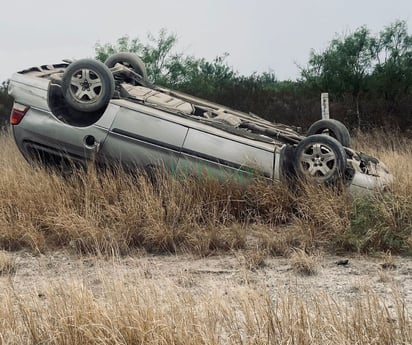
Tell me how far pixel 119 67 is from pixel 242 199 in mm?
2994

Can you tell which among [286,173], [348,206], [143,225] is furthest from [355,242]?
[143,225]

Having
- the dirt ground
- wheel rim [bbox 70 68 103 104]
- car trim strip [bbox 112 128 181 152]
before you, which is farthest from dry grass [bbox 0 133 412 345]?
wheel rim [bbox 70 68 103 104]

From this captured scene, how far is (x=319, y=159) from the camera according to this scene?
630 cm

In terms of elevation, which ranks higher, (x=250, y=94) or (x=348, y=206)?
(x=250, y=94)

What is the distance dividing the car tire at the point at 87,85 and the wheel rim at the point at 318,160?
2.49m

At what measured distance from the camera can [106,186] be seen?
6398 mm

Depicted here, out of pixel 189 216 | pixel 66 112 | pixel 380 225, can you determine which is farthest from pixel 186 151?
pixel 380 225

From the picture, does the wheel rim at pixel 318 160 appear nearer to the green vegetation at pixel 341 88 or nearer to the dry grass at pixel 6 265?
the dry grass at pixel 6 265

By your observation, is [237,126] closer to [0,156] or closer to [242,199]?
[242,199]

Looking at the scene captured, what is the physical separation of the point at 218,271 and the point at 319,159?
213 cm

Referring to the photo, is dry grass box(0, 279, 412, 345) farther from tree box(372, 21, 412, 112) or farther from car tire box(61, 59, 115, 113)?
tree box(372, 21, 412, 112)

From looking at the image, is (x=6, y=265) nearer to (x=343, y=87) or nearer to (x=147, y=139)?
(x=147, y=139)

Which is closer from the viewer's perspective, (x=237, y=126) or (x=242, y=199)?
(x=242, y=199)

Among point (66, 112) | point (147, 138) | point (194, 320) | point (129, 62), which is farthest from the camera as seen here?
point (129, 62)
